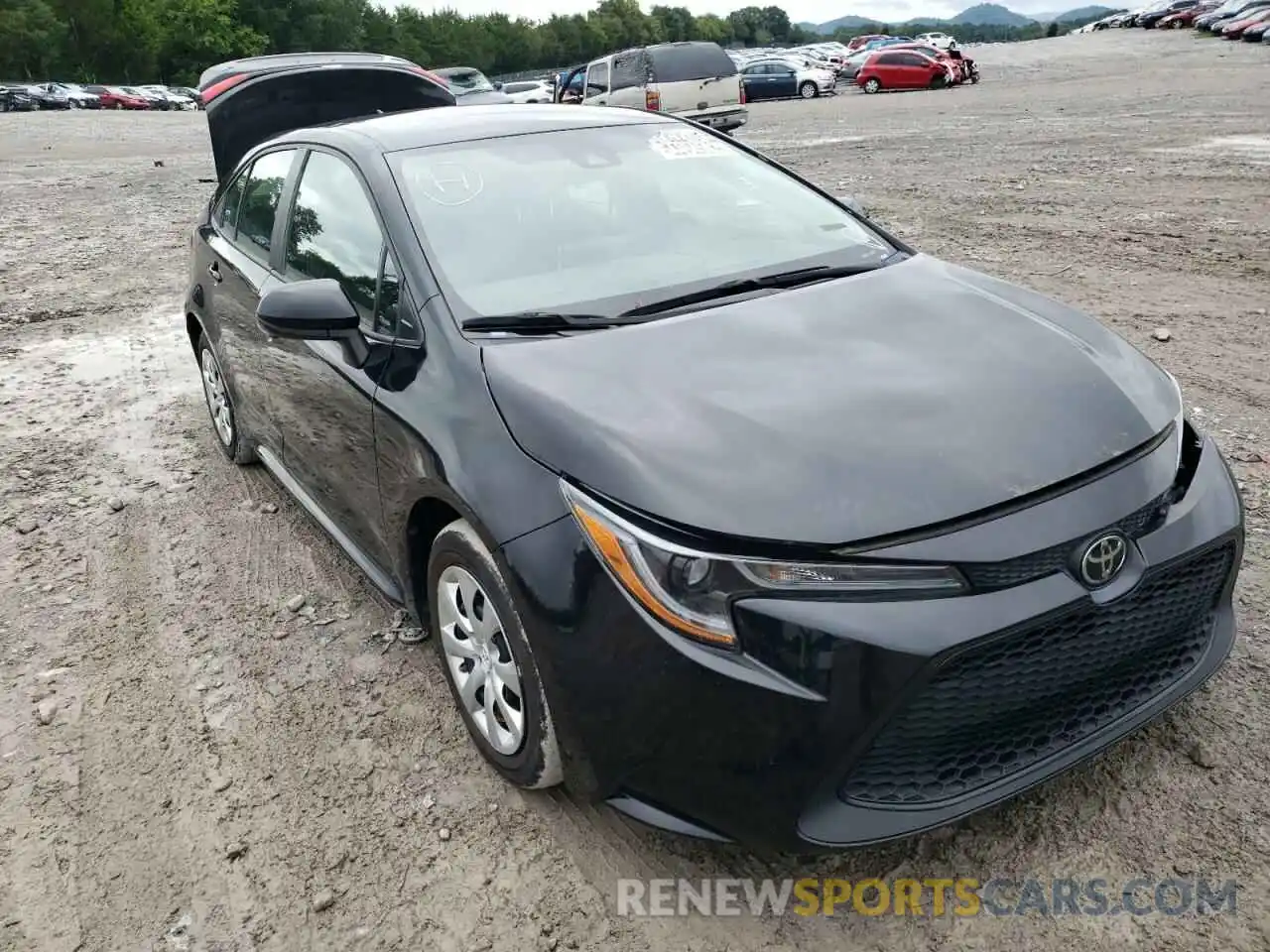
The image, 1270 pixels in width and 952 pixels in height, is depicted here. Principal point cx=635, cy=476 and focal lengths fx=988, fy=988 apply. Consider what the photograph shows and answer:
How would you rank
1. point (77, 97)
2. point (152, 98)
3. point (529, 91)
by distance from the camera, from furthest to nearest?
point (152, 98)
point (77, 97)
point (529, 91)

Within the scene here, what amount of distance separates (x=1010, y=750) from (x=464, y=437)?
143 cm

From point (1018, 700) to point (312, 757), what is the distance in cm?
194

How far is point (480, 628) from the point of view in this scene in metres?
2.56

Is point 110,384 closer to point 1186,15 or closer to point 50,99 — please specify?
point 50,99

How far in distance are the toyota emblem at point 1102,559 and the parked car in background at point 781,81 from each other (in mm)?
34182

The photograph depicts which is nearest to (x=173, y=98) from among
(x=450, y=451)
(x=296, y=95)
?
(x=296, y=95)

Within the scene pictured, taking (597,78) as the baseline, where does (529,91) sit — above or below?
below

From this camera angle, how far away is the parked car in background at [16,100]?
44688 mm

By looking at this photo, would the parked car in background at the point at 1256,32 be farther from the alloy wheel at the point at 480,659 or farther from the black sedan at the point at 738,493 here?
the alloy wheel at the point at 480,659

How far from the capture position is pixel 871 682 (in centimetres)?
189

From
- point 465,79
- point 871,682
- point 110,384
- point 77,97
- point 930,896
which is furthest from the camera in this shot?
point 77,97

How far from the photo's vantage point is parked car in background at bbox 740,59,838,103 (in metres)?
33.7

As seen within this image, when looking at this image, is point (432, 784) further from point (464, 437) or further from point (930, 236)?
point (930, 236)

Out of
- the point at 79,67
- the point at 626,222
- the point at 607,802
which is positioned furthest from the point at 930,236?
the point at 79,67
